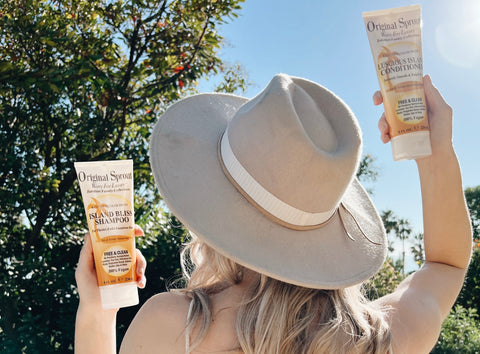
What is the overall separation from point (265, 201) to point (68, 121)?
3480 millimetres

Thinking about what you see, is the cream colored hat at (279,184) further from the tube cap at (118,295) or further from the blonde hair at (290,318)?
the tube cap at (118,295)

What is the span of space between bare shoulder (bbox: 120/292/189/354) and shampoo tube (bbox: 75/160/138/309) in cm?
23

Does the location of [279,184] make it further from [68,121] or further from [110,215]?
[68,121]

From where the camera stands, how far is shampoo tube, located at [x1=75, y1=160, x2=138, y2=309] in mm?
1268

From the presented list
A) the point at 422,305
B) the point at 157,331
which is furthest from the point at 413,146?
Answer: the point at 157,331

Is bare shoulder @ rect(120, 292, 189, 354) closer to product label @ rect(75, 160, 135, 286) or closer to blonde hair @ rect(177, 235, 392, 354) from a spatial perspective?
blonde hair @ rect(177, 235, 392, 354)

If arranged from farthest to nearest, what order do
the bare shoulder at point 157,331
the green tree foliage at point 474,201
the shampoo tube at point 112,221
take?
1. the green tree foliage at point 474,201
2. the shampoo tube at point 112,221
3. the bare shoulder at point 157,331

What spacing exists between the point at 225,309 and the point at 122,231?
1.34 ft

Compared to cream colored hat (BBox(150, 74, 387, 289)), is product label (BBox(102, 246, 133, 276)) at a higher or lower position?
lower

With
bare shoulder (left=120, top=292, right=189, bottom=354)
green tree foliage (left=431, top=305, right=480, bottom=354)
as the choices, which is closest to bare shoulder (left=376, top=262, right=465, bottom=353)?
bare shoulder (left=120, top=292, right=189, bottom=354)

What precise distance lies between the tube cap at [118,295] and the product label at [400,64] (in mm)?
937

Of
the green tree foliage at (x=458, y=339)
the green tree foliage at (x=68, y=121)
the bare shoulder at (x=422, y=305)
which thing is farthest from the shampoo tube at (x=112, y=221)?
the green tree foliage at (x=458, y=339)

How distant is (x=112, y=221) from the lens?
1298 millimetres

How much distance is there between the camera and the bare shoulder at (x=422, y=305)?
3.84ft
